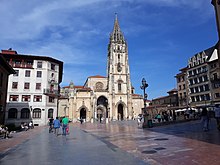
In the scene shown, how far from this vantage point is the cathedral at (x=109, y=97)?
6297 cm

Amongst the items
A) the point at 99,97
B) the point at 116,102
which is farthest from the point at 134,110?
the point at 99,97

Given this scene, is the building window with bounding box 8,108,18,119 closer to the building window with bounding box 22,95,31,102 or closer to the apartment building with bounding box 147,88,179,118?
the building window with bounding box 22,95,31,102

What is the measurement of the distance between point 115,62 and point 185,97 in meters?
29.2

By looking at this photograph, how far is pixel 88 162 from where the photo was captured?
5.91 m

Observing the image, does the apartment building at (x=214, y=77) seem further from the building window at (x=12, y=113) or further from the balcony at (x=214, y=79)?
the building window at (x=12, y=113)

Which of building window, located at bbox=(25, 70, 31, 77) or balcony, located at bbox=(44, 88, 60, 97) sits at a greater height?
building window, located at bbox=(25, 70, 31, 77)

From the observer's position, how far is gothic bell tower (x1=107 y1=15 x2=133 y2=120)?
65.5 meters

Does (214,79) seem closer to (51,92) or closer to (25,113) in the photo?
(51,92)

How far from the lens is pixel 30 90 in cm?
3884

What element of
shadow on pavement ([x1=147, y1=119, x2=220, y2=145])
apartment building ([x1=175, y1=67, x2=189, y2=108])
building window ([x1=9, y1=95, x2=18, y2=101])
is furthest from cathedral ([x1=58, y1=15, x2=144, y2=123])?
shadow on pavement ([x1=147, y1=119, x2=220, y2=145])

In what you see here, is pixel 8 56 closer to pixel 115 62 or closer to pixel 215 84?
pixel 115 62

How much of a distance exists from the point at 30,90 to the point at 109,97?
104 feet

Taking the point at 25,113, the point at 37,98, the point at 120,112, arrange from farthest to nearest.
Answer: the point at 120,112 < the point at 37,98 < the point at 25,113

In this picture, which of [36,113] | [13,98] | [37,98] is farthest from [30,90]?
[36,113]
